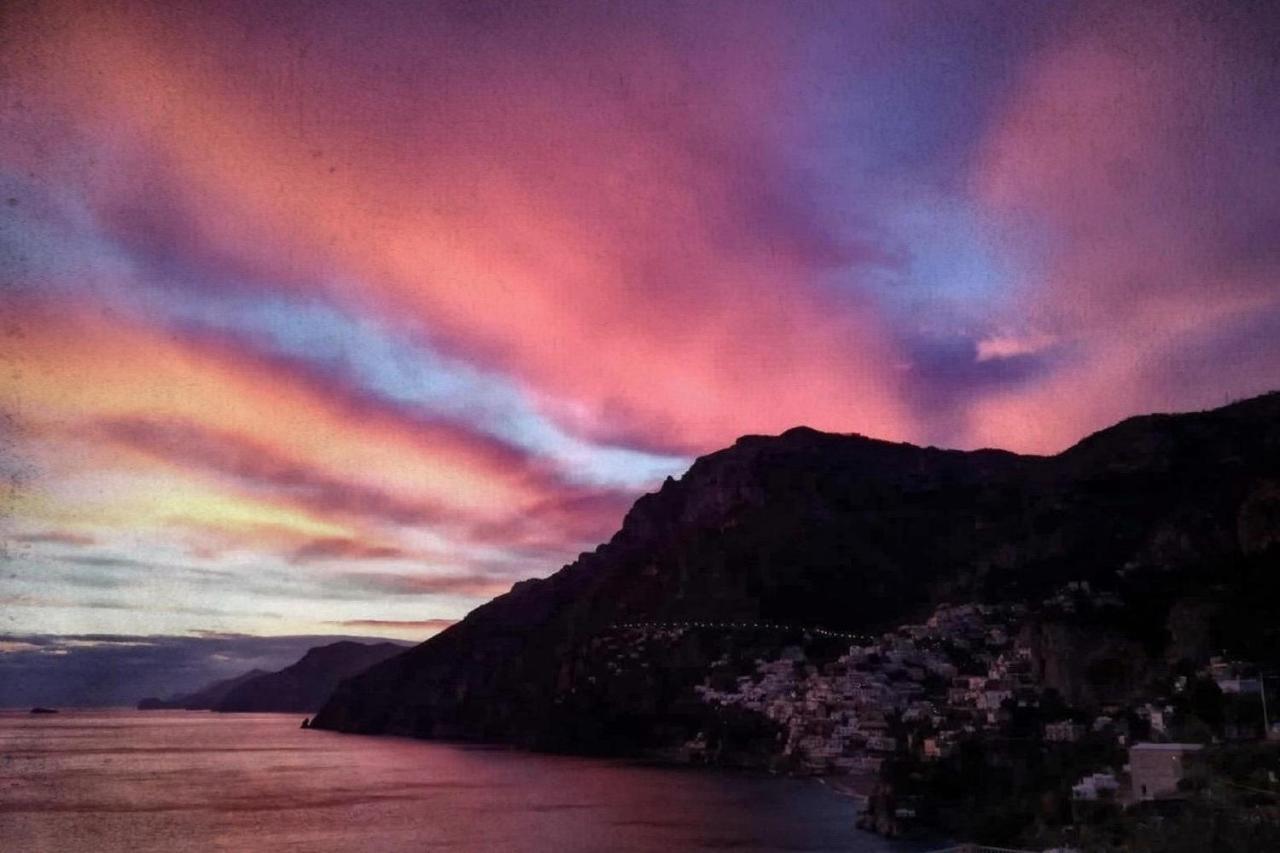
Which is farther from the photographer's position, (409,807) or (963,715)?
(963,715)

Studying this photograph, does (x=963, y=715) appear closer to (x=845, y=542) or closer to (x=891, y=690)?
(x=891, y=690)

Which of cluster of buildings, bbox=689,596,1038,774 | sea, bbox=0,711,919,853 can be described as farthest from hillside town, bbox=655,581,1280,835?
sea, bbox=0,711,919,853

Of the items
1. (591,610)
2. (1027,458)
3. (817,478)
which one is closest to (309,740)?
(591,610)

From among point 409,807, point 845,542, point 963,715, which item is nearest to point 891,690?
point 963,715

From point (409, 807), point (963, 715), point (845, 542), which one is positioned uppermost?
point (845, 542)

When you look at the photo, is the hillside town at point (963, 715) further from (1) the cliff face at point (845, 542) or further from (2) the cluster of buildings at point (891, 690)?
(1) the cliff face at point (845, 542)

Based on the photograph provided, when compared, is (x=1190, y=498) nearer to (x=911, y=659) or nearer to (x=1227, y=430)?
(x=1227, y=430)
